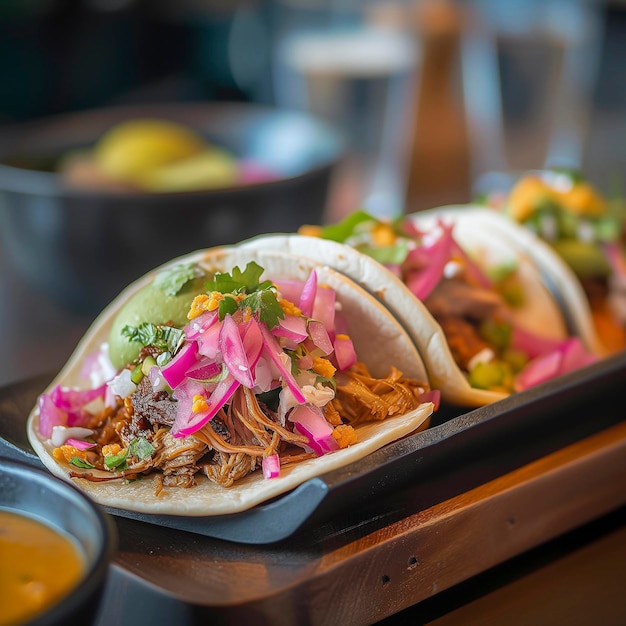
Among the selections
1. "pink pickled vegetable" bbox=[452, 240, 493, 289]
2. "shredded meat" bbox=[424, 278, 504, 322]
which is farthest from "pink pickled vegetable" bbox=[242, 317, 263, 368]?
"pink pickled vegetable" bbox=[452, 240, 493, 289]

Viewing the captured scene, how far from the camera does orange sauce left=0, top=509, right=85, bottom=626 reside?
0.92m

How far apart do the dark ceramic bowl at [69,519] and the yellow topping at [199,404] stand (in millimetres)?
275

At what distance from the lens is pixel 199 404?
4.18ft

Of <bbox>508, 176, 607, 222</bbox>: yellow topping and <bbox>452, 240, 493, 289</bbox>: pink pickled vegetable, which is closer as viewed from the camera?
<bbox>452, 240, 493, 289</bbox>: pink pickled vegetable

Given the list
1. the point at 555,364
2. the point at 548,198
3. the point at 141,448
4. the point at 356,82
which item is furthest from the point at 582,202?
the point at 356,82

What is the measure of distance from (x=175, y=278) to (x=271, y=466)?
0.38m

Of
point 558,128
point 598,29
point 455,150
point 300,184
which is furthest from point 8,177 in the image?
point 598,29

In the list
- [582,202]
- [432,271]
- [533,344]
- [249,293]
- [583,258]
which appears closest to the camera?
[249,293]

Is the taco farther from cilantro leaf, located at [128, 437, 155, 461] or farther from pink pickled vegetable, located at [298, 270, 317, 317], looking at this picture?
cilantro leaf, located at [128, 437, 155, 461]

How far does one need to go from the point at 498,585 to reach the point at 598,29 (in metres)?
6.64

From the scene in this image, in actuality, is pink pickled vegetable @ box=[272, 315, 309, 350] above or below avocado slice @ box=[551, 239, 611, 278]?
above

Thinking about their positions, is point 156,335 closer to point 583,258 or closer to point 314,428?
point 314,428

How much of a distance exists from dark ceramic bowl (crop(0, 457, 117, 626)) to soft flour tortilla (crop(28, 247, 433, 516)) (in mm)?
233

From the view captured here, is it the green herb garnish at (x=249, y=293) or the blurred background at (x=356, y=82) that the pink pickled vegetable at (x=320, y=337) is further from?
the blurred background at (x=356, y=82)
